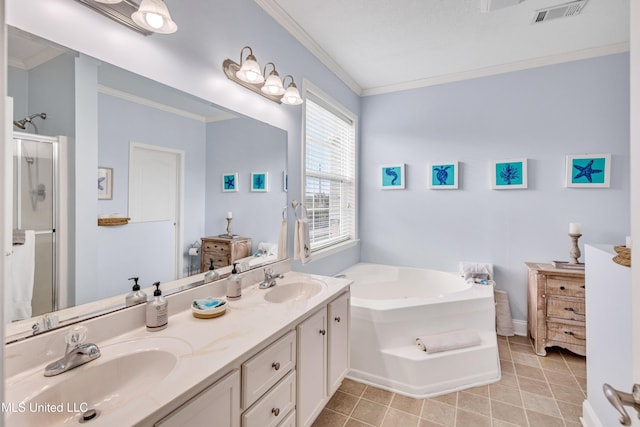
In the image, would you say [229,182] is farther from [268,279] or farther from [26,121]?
[26,121]

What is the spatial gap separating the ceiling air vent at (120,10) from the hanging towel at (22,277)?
87cm

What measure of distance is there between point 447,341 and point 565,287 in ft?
4.13

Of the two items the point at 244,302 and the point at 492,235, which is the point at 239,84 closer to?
the point at 244,302

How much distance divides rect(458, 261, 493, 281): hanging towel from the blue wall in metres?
0.13

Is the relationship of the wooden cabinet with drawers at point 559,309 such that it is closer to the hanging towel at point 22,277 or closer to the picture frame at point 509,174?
the picture frame at point 509,174

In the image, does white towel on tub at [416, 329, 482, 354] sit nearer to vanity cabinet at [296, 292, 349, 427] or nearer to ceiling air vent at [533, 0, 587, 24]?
vanity cabinet at [296, 292, 349, 427]

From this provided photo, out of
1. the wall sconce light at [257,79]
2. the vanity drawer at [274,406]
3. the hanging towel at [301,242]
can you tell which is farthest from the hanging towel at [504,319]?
the wall sconce light at [257,79]

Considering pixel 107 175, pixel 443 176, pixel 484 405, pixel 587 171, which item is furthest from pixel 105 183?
pixel 587 171

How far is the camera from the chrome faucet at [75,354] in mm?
880

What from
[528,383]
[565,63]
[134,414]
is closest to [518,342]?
[528,383]

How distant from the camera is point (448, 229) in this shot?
325 cm

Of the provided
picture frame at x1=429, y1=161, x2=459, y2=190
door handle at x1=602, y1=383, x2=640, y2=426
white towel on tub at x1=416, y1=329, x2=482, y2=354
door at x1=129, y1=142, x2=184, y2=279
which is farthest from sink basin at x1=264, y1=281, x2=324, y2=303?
picture frame at x1=429, y1=161, x2=459, y2=190

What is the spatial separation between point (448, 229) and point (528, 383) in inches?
61.2

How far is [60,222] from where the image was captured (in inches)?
41.3
